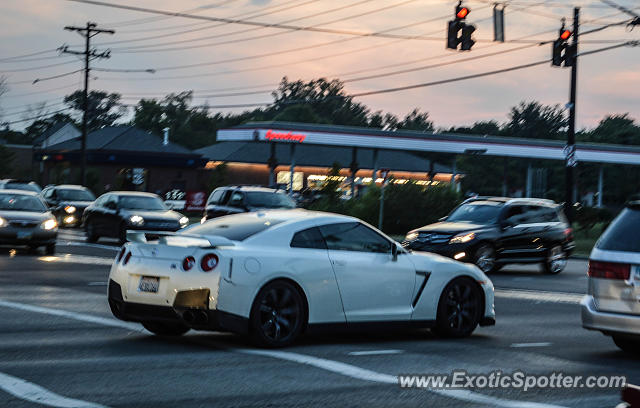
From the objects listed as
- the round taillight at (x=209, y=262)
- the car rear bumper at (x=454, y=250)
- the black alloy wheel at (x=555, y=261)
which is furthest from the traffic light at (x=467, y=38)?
the round taillight at (x=209, y=262)

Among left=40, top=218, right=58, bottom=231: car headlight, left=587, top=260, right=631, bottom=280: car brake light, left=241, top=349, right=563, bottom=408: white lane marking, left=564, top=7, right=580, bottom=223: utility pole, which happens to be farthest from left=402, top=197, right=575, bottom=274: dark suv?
left=241, top=349, right=563, bottom=408: white lane marking

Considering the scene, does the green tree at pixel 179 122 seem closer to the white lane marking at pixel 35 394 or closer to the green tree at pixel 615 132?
the green tree at pixel 615 132

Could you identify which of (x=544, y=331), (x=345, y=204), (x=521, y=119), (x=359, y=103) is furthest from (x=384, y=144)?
(x=359, y=103)

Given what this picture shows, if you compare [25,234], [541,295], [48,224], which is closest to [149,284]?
[541,295]

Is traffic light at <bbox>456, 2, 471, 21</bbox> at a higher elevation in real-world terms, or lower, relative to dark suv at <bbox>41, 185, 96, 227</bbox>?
higher

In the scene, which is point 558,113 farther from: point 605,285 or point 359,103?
point 605,285

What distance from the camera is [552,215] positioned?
25.7 meters

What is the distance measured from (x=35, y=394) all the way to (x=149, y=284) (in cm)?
301

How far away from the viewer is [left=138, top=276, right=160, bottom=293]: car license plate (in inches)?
422

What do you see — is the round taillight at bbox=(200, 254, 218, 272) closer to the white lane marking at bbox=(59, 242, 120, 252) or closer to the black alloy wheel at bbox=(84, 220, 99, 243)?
the white lane marking at bbox=(59, 242, 120, 252)

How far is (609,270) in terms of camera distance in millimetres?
10695

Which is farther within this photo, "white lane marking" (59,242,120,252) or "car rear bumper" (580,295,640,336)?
"white lane marking" (59,242,120,252)

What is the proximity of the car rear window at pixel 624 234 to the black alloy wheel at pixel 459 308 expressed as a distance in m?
1.95

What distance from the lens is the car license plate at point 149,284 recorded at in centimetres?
1073
